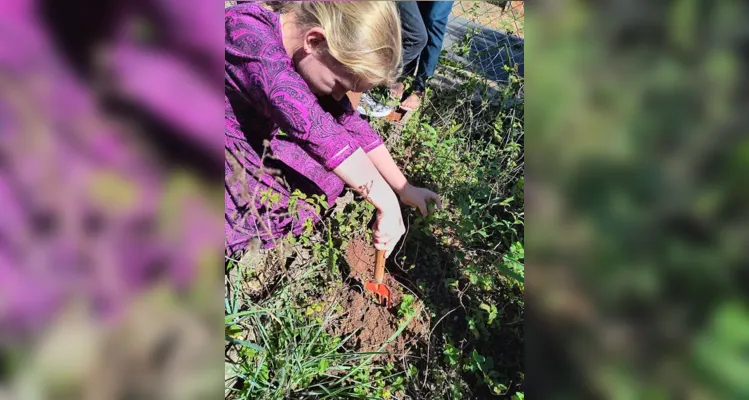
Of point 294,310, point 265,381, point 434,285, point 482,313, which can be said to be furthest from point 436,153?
point 265,381

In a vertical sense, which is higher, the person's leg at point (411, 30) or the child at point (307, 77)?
the person's leg at point (411, 30)

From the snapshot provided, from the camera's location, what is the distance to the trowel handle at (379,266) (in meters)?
1.67

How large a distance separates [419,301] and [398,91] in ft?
5.26

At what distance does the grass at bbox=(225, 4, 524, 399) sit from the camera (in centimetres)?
130

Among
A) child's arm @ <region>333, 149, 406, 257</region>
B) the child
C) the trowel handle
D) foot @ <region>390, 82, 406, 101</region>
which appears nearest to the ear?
the child

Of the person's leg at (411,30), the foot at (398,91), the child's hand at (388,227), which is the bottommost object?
the child's hand at (388,227)

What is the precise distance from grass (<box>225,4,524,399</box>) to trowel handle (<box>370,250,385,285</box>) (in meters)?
0.12
